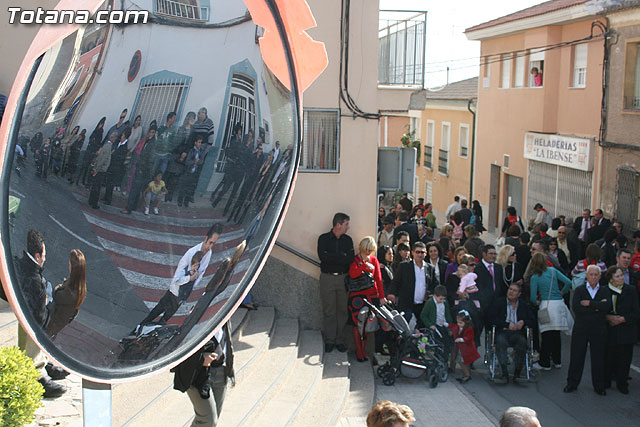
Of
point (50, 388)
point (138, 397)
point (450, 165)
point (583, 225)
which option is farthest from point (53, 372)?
point (450, 165)

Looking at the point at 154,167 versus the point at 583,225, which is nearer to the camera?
the point at 154,167

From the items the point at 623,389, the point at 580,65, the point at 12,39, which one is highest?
the point at 580,65

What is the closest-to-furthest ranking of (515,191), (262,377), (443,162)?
(262,377) < (515,191) < (443,162)

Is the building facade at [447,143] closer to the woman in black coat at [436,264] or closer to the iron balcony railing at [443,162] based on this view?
the iron balcony railing at [443,162]

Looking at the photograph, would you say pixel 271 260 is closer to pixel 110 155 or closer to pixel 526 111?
pixel 110 155

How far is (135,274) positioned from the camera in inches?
123

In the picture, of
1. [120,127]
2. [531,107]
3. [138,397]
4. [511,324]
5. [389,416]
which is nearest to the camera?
[120,127]

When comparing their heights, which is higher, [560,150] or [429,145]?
[560,150]

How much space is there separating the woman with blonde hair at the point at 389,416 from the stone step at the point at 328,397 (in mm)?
3082

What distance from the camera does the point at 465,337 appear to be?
30.2 ft

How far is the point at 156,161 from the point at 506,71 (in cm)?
2537

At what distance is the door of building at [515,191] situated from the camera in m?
26.1

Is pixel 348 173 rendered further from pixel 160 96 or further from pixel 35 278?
pixel 35 278

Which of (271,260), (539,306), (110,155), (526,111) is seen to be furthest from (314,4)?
(526,111)
